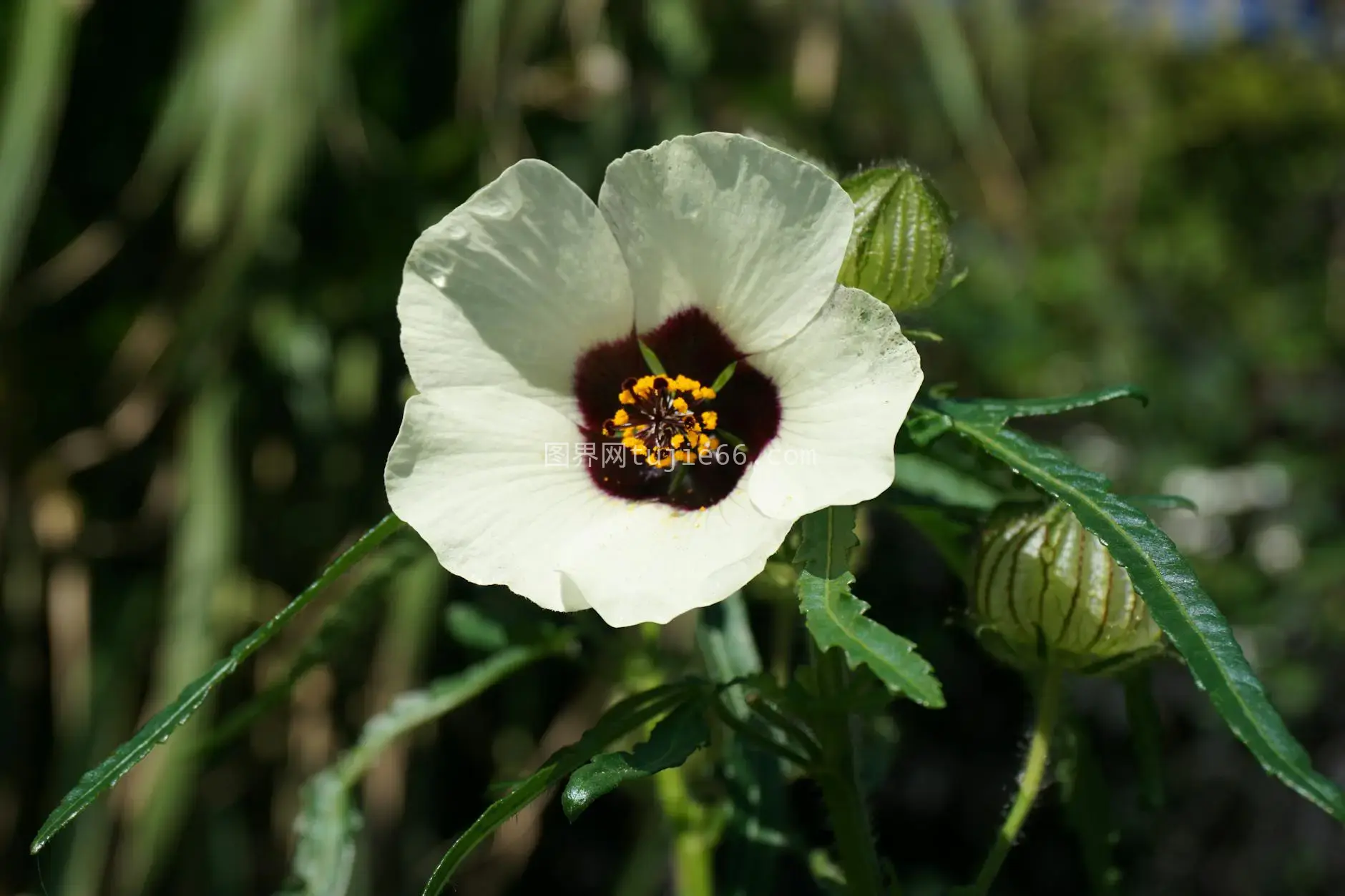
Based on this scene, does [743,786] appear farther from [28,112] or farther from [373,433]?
[28,112]

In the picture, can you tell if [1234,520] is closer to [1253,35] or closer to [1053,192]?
[1053,192]

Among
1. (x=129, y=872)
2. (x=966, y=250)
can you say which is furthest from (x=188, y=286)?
(x=966, y=250)

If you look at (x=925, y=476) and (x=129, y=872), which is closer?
(x=925, y=476)

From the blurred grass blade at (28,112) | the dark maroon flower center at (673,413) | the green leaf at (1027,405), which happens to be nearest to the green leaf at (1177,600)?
the green leaf at (1027,405)

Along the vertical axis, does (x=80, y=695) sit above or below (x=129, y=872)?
above

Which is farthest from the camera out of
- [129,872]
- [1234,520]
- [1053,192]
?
[1053,192]

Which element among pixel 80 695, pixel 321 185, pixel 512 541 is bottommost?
pixel 80 695
